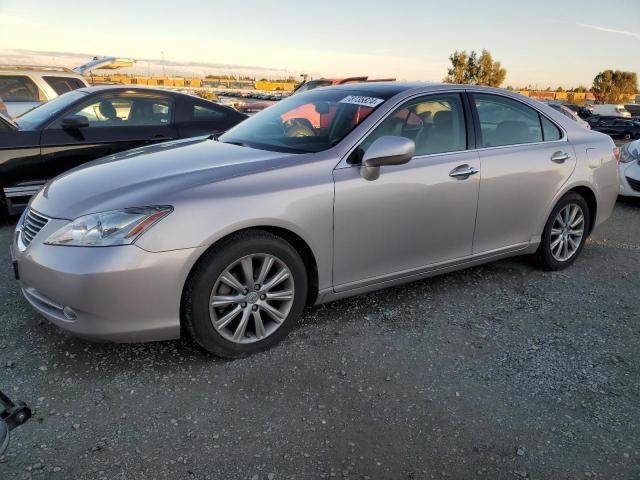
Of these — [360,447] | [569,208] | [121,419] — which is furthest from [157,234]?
[569,208]

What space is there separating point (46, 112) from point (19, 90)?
470 cm

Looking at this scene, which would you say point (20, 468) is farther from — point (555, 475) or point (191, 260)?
point (555, 475)

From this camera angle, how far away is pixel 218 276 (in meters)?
2.70

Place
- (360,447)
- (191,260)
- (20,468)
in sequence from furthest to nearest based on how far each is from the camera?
(191,260), (360,447), (20,468)

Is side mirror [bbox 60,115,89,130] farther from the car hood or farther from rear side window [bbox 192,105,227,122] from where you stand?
the car hood

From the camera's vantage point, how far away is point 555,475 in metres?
2.11

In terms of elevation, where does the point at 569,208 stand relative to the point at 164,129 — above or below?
below

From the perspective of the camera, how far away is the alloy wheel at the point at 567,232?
431cm

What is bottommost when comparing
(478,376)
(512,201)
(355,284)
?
(478,376)

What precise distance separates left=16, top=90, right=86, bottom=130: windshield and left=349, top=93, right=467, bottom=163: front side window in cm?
396

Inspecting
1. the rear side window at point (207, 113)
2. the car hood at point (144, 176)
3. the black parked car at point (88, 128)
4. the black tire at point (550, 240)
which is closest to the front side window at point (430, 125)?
the car hood at point (144, 176)

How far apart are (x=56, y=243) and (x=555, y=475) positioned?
8.32 ft

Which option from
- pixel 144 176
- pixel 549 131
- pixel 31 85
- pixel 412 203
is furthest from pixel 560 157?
pixel 31 85

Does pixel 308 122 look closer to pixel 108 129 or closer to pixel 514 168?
pixel 514 168
